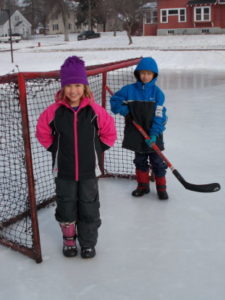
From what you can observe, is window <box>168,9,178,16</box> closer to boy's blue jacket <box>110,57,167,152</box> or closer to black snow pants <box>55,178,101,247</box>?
boy's blue jacket <box>110,57,167,152</box>

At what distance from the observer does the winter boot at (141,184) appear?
335cm

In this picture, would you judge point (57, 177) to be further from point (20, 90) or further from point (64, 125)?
point (20, 90)

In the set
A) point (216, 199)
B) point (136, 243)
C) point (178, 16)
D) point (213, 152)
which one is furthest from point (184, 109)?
point (178, 16)

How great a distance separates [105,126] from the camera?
2273mm

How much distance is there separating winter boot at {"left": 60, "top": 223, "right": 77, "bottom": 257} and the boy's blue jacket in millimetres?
906

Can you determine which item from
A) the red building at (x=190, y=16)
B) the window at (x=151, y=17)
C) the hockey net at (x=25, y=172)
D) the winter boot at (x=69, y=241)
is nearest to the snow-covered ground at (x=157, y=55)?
the red building at (x=190, y=16)

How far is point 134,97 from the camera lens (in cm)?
304

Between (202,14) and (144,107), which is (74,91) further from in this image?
(202,14)

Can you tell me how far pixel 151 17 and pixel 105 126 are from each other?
106 ft

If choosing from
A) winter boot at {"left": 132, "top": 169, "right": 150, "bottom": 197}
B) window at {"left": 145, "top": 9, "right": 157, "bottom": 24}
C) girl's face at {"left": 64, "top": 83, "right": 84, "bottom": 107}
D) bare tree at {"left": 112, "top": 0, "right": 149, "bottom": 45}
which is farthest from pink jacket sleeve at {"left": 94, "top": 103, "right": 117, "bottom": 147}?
window at {"left": 145, "top": 9, "right": 157, "bottom": 24}

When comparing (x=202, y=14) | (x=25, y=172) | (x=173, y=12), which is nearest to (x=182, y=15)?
(x=173, y=12)

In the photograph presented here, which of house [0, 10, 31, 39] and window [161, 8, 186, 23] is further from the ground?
house [0, 10, 31, 39]

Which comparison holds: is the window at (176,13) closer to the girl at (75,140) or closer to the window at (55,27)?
the girl at (75,140)

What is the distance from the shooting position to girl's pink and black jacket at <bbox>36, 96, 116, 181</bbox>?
86.0 inches
